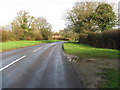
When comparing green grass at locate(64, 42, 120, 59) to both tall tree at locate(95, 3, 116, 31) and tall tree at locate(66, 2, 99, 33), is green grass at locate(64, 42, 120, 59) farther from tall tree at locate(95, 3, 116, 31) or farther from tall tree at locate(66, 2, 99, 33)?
tall tree at locate(66, 2, 99, 33)

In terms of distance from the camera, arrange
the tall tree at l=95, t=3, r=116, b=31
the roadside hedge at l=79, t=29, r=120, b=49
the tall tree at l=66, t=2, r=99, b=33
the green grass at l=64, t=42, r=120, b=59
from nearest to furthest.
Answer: the green grass at l=64, t=42, r=120, b=59 < the roadside hedge at l=79, t=29, r=120, b=49 < the tall tree at l=95, t=3, r=116, b=31 < the tall tree at l=66, t=2, r=99, b=33

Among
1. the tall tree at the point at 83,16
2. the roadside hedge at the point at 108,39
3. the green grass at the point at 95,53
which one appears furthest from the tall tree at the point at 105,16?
the green grass at the point at 95,53

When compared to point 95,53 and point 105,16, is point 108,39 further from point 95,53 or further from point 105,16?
point 105,16

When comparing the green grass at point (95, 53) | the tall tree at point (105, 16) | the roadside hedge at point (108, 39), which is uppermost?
the tall tree at point (105, 16)

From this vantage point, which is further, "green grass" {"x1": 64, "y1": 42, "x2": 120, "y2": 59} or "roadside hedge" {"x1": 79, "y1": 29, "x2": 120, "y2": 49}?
"roadside hedge" {"x1": 79, "y1": 29, "x2": 120, "y2": 49}

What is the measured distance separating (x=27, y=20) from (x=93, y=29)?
3874cm

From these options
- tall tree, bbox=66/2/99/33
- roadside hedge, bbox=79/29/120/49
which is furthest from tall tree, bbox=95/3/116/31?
roadside hedge, bbox=79/29/120/49

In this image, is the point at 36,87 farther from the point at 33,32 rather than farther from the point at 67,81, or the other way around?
the point at 33,32

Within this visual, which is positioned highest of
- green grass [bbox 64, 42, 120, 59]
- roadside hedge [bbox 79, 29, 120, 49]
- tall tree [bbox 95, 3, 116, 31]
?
tall tree [bbox 95, 3, 116, 31]

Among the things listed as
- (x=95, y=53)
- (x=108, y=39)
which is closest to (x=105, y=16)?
(x=108, y=39)

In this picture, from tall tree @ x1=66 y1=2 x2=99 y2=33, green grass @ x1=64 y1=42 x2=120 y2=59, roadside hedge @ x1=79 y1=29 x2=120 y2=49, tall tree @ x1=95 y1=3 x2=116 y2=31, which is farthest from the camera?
tall tree @ x1=66 y1=2 x2=99 y2=33

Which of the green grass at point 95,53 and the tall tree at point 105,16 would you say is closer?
the green grass at point 95,53

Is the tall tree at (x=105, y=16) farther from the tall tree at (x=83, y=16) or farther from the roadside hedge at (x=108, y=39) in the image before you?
the roadside hedge at (x=108, y=39)

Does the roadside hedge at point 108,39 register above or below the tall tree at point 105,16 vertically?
below
